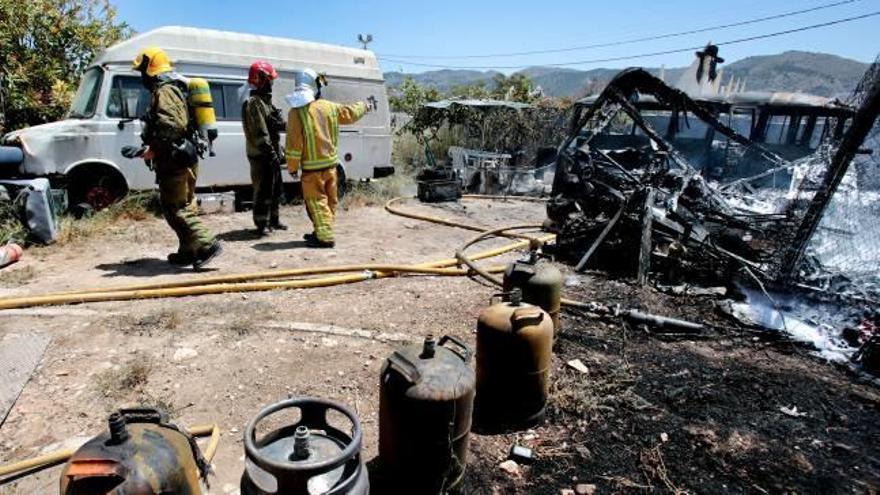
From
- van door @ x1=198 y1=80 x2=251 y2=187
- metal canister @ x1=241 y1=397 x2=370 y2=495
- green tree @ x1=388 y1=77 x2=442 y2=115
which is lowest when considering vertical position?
metal canister @ x1=241 y1=397 x2=370 y2=495

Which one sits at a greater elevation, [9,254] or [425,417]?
[425,417]

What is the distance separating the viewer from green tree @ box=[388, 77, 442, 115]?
17.7 m

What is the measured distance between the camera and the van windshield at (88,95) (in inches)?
259

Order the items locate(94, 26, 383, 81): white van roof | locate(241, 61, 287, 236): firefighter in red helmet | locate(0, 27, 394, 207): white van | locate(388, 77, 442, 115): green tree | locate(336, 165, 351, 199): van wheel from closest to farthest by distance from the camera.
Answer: locate(241, 61, 287, 236): firefighter in red helmet, locate(0, 27, 394, 207): white van, locate(94, 26, 383, 81): white van roof, locate(336, 165, 351, 199): van wheel, locate(388, 77, 442, 115): green tree

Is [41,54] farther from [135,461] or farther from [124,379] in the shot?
[135,461]

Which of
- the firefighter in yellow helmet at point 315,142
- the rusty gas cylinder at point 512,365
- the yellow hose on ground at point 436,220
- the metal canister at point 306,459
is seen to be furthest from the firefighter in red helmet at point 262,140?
the metal canister at point 306,459

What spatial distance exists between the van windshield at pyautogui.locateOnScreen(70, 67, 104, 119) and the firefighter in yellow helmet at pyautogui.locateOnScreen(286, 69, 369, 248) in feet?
10.1

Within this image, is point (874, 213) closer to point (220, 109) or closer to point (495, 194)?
point (495, 194)

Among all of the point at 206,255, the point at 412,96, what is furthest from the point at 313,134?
the point at 412,96

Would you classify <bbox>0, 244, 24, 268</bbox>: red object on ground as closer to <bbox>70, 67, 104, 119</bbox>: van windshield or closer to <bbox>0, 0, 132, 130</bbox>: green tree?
<bbox>70, 67, 104, 119</bbox>: van windshield

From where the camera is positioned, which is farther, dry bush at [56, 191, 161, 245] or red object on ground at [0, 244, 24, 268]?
dry bush at [56, 191, 161, 245]

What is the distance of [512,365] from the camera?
2729mm

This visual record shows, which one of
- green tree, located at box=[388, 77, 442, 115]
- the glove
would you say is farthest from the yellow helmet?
green tree, located at box=[388, 77, 442, 115]

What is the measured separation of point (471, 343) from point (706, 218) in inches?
149
